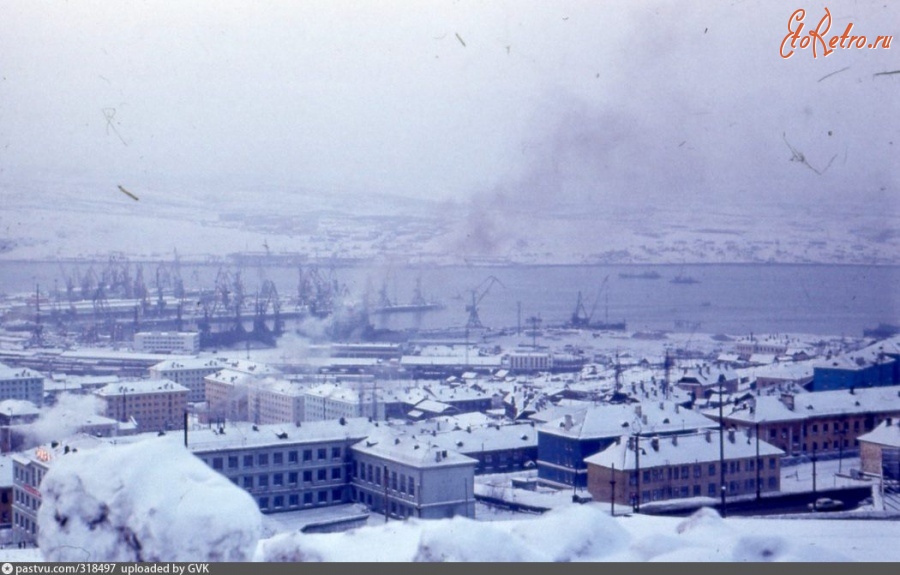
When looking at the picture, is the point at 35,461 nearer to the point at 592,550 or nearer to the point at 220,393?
the point at 220,393

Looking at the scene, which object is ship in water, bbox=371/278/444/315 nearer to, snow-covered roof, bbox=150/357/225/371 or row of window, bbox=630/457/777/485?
snow-covered roof, bbox=150/357/225/371

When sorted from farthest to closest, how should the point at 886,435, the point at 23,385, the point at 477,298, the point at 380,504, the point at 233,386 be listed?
the point at 477,298, the point at 23,385, the point at 233,386, the point at 886,435, the point at 380,504

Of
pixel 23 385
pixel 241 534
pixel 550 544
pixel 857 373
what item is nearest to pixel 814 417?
pixel 857 373

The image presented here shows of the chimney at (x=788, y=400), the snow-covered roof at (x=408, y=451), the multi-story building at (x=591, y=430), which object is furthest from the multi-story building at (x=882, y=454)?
the snow-covered roof at (x=408, y=451)

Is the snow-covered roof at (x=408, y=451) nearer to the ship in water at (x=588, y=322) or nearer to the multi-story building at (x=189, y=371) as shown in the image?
the multi-story building at (x=189, y=371)

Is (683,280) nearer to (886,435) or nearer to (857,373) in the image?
(857,373)
